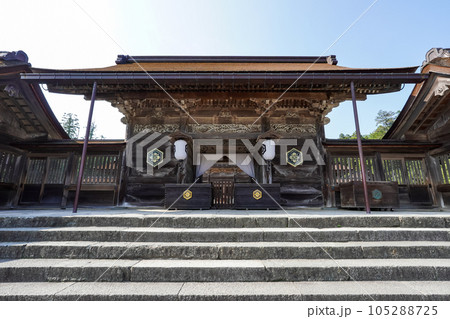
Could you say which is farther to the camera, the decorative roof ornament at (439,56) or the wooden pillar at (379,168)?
the wooden pillar at (379,168)

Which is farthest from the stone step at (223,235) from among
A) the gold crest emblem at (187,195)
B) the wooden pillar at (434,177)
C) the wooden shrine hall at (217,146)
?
the wooden pillar at (434,177)

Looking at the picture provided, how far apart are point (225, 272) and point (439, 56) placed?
9.21 metres

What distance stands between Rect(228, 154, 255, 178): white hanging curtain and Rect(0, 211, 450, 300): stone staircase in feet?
13.2

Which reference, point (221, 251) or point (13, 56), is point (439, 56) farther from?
point (13, 56)

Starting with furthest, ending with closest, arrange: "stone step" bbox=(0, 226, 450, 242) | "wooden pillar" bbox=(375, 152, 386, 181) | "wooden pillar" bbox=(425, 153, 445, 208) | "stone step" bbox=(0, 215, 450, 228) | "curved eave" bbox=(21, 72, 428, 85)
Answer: "wooden pillar" bbox=(375, 152, 386, 181) → "wooden pillar" bbox=(425, 153, 445, 208) → "curved eave" bbox=(21, 72, 428, 85) → "stone step" bbox=(0, 215, 450, 228) → "stone step" bbox=(0, 226, 450, 242)

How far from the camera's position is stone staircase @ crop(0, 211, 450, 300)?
7.61 ft

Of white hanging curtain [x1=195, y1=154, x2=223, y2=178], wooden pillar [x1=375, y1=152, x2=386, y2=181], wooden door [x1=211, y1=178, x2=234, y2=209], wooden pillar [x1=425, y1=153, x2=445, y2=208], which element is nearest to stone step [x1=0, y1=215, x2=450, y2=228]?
wooden door [x1=211, y1=178, x2=234, y2=209]

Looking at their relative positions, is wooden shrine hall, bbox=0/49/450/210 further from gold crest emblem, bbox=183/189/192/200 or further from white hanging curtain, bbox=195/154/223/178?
gold crest emblem, bbox=183/189/192/200

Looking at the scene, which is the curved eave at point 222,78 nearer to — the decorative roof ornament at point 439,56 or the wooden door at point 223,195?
the decorative roof ornament at point 439,56

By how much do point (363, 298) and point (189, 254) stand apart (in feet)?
7.34

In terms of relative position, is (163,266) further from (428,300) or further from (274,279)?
(428,300)

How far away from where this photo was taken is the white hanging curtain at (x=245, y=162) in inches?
308

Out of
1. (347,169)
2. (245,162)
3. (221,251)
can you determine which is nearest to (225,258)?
(221,251)

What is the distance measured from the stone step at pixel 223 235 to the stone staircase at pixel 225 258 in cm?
2
